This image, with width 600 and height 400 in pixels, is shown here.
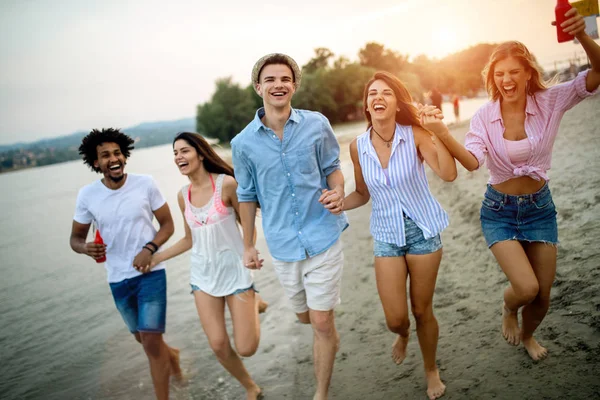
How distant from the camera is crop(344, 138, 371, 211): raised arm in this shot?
135 inches

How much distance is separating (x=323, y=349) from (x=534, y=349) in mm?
1743

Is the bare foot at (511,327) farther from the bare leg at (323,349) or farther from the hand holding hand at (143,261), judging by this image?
the hand holding hand at (143,261)

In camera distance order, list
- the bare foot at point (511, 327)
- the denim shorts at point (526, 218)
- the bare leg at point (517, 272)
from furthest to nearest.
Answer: the bare foot at point (511, 327) → the denim shorts at point (526, 218) → the bare leg at point (517, 272)

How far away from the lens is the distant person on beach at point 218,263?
373 cm

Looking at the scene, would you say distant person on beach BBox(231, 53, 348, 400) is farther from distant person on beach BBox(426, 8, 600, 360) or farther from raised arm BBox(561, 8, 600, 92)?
raised arm BBox(561, 8, 600, 92)

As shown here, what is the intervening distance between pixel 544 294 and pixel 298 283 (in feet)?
6.36

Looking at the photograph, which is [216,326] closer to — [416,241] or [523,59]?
[416,241]

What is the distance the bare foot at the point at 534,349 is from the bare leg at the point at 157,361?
3246 millimetres

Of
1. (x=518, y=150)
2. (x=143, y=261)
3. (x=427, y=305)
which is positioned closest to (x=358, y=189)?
(x=427, y=305)

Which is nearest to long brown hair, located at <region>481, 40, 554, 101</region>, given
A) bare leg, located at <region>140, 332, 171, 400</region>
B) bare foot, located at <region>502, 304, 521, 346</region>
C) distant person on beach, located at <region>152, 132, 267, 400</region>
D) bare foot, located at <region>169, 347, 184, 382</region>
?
bare foot, located at <region>502, 304, 521, 346</region>

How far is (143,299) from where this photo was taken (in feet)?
13.2

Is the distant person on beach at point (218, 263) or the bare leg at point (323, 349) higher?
the distant person on beach at point (218, 263)

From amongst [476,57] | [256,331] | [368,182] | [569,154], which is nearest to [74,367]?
[256,331]

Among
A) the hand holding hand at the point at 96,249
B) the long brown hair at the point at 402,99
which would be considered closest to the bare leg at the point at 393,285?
the long brown hair at the point at 402,99
